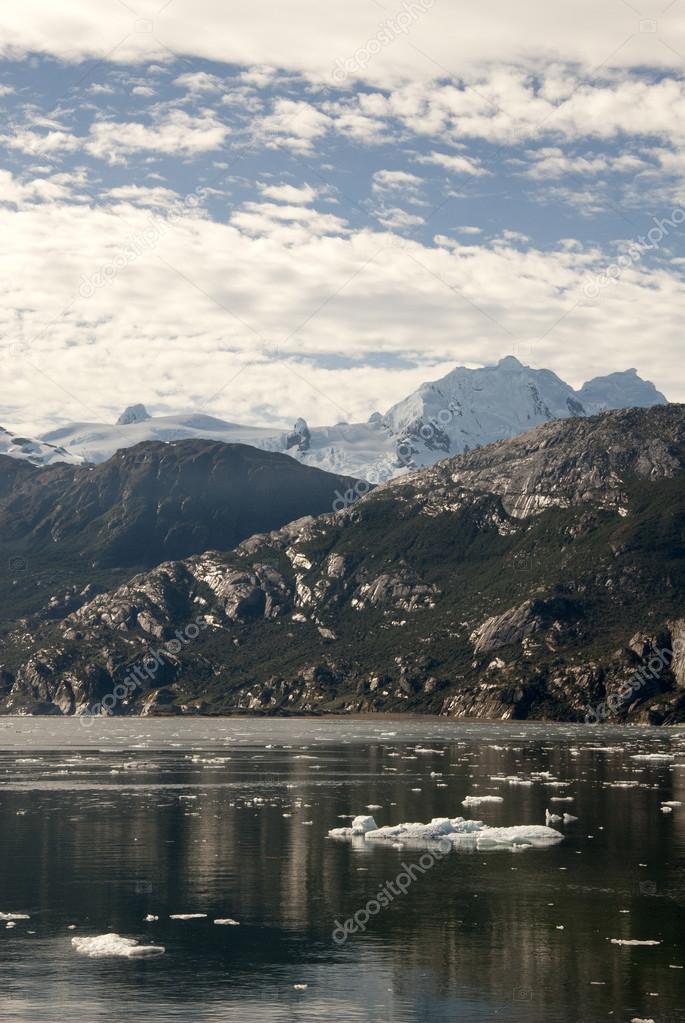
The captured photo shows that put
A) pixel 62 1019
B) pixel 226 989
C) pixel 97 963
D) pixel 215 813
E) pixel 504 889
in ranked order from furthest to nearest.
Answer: pixel 215 813
pixel 504 889
pixel 97 963
pixel 226 989
pixel 62 1019

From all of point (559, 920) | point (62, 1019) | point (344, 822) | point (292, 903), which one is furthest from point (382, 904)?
point (344, 822)

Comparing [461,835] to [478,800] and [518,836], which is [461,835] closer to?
[518,836]

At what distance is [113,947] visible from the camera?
6794cm

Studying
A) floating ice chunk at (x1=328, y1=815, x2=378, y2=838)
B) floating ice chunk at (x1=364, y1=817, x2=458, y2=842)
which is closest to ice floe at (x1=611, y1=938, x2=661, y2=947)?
floating ice chunk at (x1=364, y1=817, x2=458, y2=842)

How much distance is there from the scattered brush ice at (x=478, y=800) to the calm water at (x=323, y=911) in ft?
Result: 3.76

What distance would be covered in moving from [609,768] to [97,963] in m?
126

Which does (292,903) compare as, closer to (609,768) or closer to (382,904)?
(382,904)

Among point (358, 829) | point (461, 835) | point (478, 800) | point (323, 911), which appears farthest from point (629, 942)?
point (478, 800)

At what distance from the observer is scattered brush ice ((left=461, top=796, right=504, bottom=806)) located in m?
130

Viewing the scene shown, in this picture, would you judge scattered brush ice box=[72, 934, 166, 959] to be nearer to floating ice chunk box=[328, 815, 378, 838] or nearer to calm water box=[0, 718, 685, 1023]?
calm water box=[0, 718, 685, 1023]

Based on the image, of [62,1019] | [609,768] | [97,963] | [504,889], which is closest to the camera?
[62,1019]

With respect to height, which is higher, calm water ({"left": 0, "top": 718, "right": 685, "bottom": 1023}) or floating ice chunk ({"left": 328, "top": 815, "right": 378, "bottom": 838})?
floating ice chunk ({"left": 328, "top": 815, "right": 378, "bottom": 838})

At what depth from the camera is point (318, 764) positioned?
193375 millimetres

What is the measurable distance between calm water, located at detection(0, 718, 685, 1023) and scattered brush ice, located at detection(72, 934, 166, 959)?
0.95 metres
